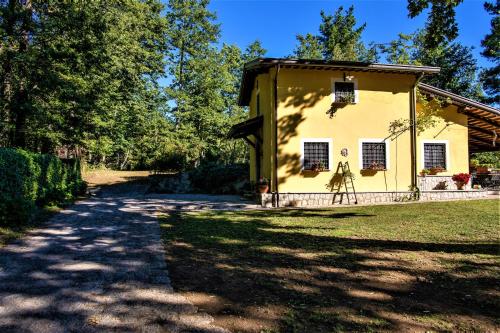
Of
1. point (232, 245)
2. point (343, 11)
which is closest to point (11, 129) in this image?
point (232, 245)

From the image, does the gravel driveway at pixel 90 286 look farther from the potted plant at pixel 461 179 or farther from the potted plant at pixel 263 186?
the potted plant at pixel 461 179

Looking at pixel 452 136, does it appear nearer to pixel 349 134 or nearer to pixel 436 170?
pixel 436 170

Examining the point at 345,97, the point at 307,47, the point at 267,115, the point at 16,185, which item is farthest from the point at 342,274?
the point at 307,47

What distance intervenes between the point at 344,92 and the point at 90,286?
12.1 m

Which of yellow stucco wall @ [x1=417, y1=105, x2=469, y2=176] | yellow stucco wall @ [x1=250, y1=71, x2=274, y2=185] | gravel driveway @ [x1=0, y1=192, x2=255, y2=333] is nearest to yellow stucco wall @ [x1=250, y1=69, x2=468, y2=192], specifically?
yellow stucco wall @ [x1=250, y1=71, x2=274, y2=185]

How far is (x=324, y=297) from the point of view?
3.43 meters

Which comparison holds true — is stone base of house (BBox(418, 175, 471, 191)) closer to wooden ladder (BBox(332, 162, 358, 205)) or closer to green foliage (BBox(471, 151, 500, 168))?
wooden ladder (BBox(332, 162, 358, 205))

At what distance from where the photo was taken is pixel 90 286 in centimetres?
380

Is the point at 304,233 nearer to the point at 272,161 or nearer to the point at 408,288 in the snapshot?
the point at 408,288

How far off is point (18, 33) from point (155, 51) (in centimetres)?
1559

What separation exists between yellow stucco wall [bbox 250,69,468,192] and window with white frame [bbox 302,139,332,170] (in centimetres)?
17

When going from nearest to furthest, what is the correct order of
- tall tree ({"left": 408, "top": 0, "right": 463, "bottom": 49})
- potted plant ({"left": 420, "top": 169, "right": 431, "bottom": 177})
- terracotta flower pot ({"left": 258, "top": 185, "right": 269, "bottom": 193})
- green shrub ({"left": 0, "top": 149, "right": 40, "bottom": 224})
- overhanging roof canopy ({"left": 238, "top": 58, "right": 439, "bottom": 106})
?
green shrub ({"left": 0, "top": 149, "right": 40, "bottom": 224}) → tall tree ({"left": 408, "top": 0, "right": 463, "bottom": 49}) → overhanging roof canopy ({"left": 238, "top": 58, "right": 439, "bottom": 106}) → terracotta flower pot ({"left": 258, "top": 185, "right": 269, "bottom": 193}) → potted plant ({"left": 420, "top": 169, "right": 431, "bottom": 177})

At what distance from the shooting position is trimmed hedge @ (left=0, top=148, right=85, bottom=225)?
7195mm

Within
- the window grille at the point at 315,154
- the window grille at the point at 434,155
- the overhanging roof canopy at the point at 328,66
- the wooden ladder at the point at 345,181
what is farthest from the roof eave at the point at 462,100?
the window grille at the point at 315,154
